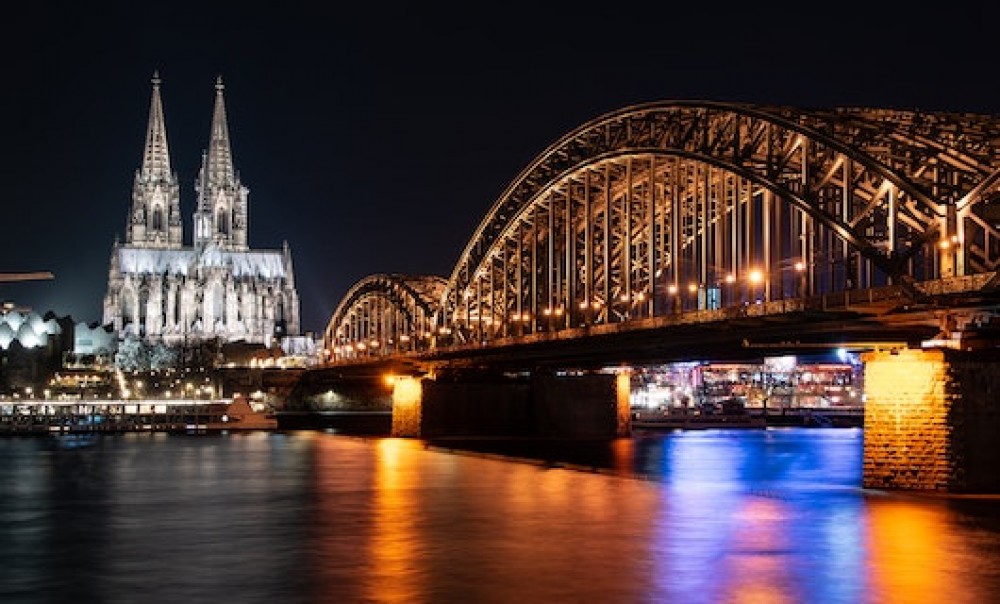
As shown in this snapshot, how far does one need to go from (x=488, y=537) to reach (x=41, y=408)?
141m

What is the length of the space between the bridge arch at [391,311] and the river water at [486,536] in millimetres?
67427

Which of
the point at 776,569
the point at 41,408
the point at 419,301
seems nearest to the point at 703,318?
the point at 776,569

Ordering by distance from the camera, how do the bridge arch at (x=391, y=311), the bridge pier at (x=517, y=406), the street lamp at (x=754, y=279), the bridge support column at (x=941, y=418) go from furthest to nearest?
the bridge arch at (x=391, y=311) < the bridge pier at (x=517, y=406) < the street lamp at (x=754, y=279) < the bridge support column at (x=941, y=418)

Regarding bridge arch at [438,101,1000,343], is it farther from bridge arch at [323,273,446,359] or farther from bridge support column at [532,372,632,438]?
bridge arch at [323,273,446,359]

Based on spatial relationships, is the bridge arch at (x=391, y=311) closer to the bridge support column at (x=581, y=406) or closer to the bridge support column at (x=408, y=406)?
the bridge support column at (x=408, y=406)

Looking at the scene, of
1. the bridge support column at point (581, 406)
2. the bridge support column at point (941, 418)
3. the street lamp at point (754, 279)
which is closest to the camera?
the bridge support column at point (941, 418)

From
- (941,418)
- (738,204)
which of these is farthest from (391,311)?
(941,418)

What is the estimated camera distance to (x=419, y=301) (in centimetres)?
14538

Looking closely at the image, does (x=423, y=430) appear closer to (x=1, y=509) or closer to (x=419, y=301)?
(x=419, y=301)

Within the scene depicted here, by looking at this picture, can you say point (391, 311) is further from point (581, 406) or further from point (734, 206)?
point (734, 206)

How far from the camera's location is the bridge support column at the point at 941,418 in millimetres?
50406

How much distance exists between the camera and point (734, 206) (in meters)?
74.5

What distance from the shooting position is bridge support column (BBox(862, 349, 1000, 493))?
50.4 metres

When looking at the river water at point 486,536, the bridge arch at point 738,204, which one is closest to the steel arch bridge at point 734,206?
the bridge arch at point 738,204
